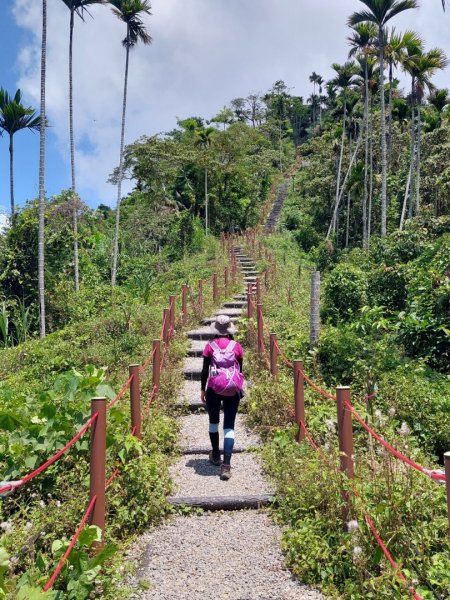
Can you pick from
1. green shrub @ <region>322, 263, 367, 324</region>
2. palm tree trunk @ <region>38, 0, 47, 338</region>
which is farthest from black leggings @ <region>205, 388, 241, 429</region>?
palm tree trunk @ <region>38, 0, 47, 338</region>

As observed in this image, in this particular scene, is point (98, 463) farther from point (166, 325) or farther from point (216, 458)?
point (166, 325)

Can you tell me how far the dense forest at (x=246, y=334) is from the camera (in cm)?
290

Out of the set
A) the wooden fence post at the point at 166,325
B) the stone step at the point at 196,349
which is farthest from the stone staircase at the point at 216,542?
the stone step at the point at 196,349

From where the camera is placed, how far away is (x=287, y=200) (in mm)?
43594

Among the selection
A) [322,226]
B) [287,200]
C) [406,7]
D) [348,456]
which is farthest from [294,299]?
[287,200]

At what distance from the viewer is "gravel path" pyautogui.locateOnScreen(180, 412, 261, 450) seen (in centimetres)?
519

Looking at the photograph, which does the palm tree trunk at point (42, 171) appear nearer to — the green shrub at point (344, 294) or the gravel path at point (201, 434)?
the green shrub at point (344, 294)

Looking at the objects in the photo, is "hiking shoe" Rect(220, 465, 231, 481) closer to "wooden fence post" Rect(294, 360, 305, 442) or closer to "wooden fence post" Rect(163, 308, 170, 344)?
"wooden fence post" Rect(294, 360, 305, 442)

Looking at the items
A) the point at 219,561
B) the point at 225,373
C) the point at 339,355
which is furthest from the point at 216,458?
the point at 339,355

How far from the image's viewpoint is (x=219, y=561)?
10.5ft

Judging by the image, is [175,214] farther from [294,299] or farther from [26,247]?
[294,299]

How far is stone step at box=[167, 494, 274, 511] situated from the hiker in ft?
1.44

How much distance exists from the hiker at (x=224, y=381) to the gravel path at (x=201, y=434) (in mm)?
681

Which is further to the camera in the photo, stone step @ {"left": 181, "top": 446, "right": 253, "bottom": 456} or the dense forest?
stone step @ {"left": 181, "top": 446, "right": 253, "bottom": 456}
